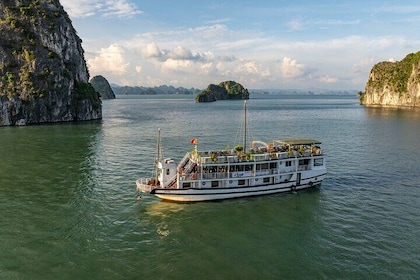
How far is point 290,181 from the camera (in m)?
44.5

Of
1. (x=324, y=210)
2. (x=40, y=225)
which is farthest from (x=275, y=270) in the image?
(x=40, y=225)

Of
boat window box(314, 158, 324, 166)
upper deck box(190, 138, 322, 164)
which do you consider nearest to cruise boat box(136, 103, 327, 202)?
upper deck box(190, 138, 322, 164)

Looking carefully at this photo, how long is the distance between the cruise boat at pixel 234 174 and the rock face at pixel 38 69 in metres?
92.0

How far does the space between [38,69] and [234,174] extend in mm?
107496

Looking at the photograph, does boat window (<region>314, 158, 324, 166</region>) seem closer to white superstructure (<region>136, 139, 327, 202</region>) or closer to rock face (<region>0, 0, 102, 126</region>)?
white superstructure (<region>136, 139, 327, 202</region>)

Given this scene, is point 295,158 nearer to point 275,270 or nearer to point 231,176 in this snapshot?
point 231,176

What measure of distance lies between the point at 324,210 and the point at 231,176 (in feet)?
38.6

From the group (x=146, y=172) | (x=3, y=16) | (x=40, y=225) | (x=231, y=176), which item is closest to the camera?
(x=40, y=225)

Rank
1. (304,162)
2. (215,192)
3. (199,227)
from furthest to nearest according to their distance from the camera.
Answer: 1. (304,162)
2. (215,192)
3. (199,227)

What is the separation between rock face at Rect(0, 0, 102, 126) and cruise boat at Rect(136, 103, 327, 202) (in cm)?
9202

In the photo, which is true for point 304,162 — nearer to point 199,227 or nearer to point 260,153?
point 260,153

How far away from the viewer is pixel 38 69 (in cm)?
12088

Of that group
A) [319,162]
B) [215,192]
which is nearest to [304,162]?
[319,162]

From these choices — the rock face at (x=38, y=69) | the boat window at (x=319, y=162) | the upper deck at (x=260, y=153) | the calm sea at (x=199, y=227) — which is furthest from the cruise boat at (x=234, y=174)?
the rock face at (x=38, y=69)
